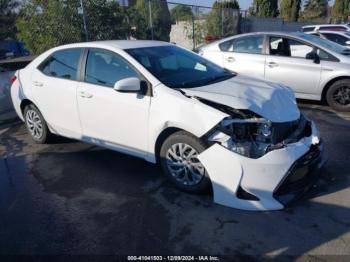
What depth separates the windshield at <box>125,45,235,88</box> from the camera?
4.16 metres

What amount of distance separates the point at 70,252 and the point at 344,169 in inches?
131

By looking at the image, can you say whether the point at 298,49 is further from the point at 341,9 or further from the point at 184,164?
the point at 341,9

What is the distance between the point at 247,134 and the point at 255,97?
1.66 feet

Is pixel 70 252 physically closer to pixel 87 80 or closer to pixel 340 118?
pixel 87 80

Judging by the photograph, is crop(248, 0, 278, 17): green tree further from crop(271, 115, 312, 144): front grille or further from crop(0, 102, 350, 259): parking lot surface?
crop(271, 115, 312, 144): front grille

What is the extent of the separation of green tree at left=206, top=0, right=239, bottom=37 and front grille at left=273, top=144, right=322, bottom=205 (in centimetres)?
1461

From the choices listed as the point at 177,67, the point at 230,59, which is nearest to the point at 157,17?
the point at 230,59

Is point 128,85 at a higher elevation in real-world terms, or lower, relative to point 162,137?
higher

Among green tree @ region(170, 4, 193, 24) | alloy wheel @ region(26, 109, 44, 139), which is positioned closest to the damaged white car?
alloy wheel @ region(26, 109, 44, 139)

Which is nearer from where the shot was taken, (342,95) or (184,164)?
(184,164)

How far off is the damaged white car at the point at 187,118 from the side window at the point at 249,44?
3.00 meters

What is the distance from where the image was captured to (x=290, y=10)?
37.8 metres

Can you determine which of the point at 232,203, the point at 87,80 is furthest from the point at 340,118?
the point at 87,80

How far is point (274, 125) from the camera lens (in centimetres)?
355
